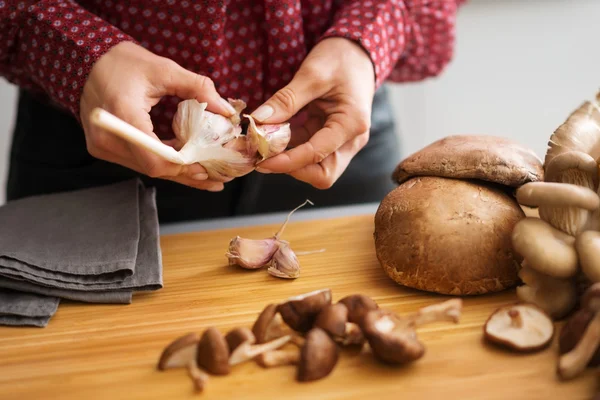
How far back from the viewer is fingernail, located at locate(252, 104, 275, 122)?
95 centimetres

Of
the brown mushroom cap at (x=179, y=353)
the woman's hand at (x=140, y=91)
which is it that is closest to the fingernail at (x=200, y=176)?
the woman's hand at (x=140, y=91)

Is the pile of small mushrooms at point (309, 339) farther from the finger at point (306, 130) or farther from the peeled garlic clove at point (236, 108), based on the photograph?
the finger at point (306, 130)

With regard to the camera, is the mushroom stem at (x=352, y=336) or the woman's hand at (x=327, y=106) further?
the woman's hand at (x=327, y=106)

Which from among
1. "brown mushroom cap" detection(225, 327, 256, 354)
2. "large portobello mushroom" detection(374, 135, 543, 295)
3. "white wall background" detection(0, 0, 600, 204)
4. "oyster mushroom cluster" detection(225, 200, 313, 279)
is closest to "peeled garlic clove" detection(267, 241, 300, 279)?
"oyster mushroom cluster" detection(225, 200, 313, 279)

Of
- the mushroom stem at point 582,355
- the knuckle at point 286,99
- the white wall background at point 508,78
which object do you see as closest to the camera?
the mushroom stem at point 582,355

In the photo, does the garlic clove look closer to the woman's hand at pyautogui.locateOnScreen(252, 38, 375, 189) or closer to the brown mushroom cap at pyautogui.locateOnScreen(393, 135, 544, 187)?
the woman's hand at pyautogui.locateOnScreen(252, 38, 375, 189)

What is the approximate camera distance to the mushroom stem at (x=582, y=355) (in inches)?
25.7

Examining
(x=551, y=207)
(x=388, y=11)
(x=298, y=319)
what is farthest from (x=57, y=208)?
(x=551, y=207)

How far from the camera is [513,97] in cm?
232

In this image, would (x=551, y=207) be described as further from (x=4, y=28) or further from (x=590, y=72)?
(x=590, y=72)

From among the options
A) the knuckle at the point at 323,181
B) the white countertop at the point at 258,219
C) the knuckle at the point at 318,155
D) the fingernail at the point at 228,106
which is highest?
the fingernail at the point at 228,106

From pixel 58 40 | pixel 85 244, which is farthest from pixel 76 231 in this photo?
pixel 58 40

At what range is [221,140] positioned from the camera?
36.7 inches

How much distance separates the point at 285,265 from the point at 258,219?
0.31m
